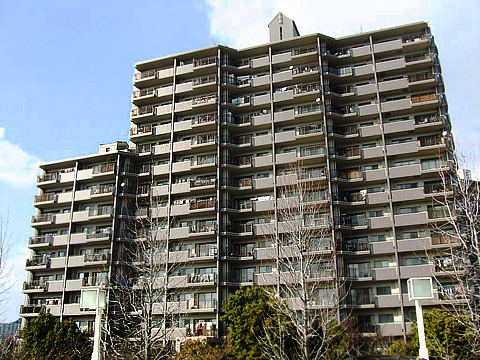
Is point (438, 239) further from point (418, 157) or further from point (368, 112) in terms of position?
point (368, 112)

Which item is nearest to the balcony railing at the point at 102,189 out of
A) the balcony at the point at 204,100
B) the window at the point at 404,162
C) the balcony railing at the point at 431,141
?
the balcony at the point at 204,100

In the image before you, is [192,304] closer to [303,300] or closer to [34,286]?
[34,286]

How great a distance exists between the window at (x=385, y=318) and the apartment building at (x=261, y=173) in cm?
9

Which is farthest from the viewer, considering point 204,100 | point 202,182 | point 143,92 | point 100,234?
point 143,92

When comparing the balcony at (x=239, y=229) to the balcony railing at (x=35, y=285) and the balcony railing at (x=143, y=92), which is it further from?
the balcony railing at (x=35, y=285)

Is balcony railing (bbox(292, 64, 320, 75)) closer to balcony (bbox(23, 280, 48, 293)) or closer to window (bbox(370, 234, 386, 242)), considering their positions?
window (bbox(370, 234, 386, 242))

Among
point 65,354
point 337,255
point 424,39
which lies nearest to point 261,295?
point 337,255

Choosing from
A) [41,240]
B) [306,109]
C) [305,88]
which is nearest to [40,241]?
[41,240]

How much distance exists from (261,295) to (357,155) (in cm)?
1971

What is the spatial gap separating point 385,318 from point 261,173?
61.3 feet

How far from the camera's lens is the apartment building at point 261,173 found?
44094 mm

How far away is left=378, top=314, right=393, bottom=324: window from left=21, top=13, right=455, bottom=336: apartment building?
9cm

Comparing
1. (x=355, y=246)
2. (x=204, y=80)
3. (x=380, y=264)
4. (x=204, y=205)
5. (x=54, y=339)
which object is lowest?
(x=54, y=339)

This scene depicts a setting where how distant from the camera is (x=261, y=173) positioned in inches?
1965
